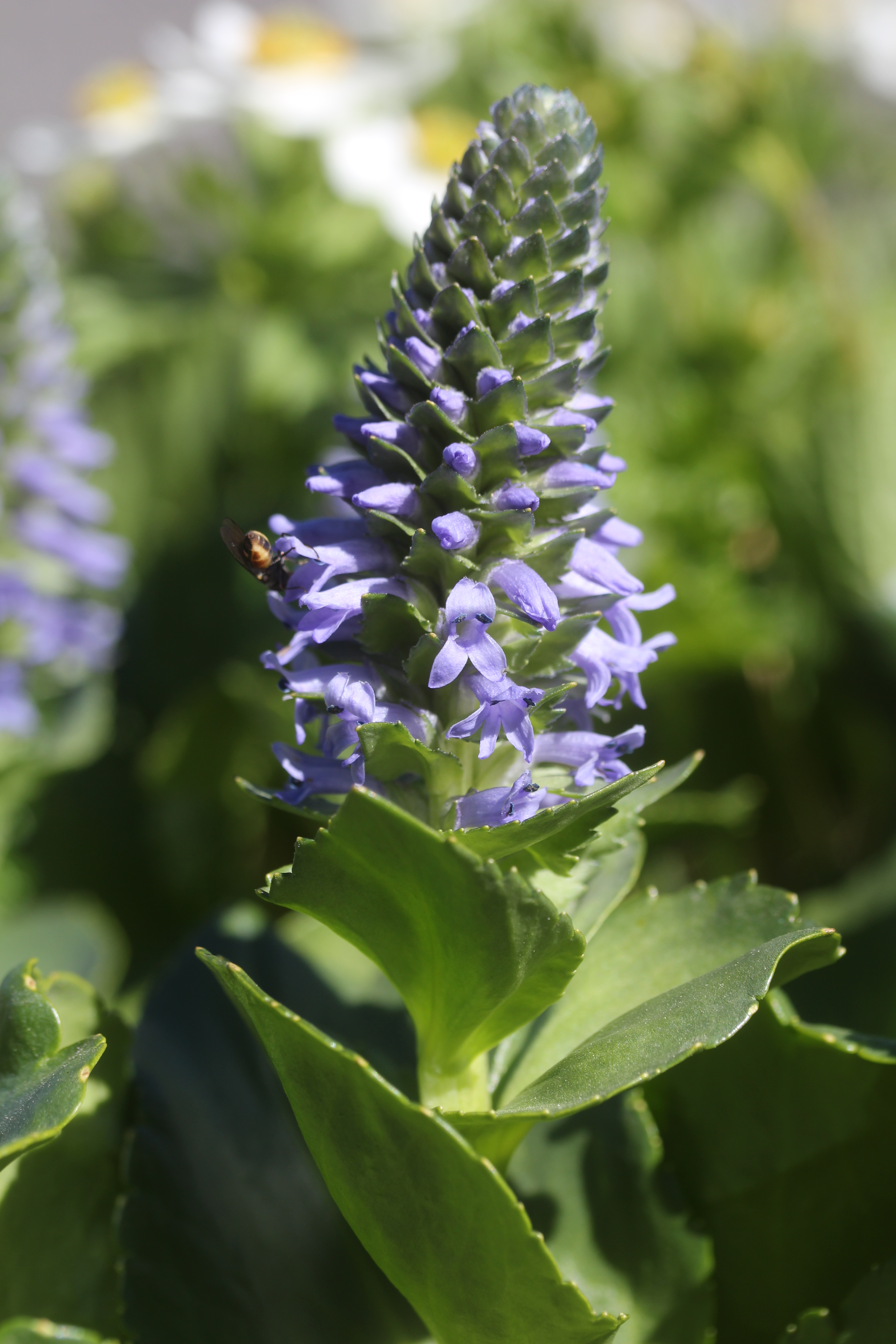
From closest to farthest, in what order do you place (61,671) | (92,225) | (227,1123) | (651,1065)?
1. (651,1065)
2. (227,1123)
3. (61,671)
4. (92,225)

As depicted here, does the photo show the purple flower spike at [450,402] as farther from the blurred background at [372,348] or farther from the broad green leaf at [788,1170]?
the blurred background at [372,348]

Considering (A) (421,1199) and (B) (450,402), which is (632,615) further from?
(A) (421,1199)

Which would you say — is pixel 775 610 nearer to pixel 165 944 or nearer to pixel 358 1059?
pixel 165 944

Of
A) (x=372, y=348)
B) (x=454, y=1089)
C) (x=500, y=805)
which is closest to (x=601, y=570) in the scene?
(x=500, y=805)

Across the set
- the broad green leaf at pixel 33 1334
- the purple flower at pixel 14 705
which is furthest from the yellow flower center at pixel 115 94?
the broad green leaf at pixel 33 1334

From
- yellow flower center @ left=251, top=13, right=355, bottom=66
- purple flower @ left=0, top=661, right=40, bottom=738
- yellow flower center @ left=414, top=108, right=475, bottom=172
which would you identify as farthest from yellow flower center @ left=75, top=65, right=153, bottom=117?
purple flower @ left=0, top=661, right=40, bottom=738

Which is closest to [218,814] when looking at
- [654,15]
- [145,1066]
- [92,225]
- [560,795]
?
[145,1066]
